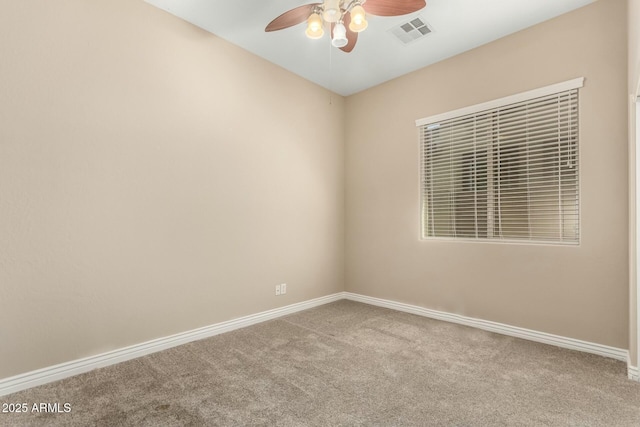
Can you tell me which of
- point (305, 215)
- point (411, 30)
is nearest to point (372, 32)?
point (411, 30)

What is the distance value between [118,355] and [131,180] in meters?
1.40

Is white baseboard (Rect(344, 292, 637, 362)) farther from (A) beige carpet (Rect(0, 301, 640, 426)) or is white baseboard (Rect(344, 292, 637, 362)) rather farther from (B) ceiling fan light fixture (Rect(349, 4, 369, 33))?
(B) ceiling fan light fixture (Rect(349, 4, 369, 33))

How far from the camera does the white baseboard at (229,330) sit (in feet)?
7.03

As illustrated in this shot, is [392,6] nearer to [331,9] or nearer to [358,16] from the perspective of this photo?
[358,16]

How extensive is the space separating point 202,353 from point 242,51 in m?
3.02

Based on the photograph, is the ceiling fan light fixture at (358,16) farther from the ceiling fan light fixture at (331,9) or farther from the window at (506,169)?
the window at (506,169)

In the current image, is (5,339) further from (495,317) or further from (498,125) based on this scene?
(498,125)

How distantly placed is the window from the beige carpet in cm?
111

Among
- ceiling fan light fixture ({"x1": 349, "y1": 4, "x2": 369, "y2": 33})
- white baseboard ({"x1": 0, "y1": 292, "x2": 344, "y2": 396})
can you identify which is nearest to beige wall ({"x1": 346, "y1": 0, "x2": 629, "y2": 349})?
white baseboard ({"x1": 0, "y1": 292, "x2": 344, "y2": 396})

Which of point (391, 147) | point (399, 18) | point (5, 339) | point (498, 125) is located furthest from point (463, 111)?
point (5, 339)

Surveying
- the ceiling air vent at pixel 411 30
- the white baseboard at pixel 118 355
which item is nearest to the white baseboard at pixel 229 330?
the white baseboard at pixel 118 355

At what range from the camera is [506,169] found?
3166 millimetres

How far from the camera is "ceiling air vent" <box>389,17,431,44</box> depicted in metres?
2.93

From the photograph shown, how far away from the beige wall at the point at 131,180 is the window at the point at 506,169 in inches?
68.6
